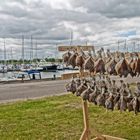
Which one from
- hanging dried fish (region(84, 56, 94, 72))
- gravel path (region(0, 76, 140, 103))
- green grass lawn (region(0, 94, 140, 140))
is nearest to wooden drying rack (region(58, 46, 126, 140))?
green grass lawn (region(0, 94, 140, 140))

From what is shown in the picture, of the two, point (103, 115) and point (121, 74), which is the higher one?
point (121, 74)

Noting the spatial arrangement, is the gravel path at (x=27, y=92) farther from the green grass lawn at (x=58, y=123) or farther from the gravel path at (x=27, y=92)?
the green grass lawn at (x=58, y=123)

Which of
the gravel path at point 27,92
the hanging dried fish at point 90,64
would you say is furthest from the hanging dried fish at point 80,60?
the gravel path at point 27,92

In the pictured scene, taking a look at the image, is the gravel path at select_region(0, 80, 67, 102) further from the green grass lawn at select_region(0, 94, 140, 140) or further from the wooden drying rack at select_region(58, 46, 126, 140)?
the wooden drying rack at select_region(58, 46, 126, 140)

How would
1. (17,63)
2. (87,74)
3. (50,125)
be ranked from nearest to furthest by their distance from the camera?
(87,74) < (50,125) < (17,63)

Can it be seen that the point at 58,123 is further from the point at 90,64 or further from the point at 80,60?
the point at 90,64

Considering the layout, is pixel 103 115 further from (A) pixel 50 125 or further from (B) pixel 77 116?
(A) pixel 50 125

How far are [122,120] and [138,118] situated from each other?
0.62 m

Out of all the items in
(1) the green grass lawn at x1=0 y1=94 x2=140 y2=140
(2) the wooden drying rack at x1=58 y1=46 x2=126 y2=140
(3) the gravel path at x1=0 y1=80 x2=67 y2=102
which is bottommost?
(3) the gravel path at x1=0 y1=80 x2=67 y2=102

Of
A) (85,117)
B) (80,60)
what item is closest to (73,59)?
(80,60)

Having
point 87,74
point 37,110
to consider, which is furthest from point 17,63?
point 87,74

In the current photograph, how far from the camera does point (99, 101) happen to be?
5.91m

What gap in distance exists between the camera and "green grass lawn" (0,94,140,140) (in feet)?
32.9

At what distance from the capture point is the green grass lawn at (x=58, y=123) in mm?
10023
